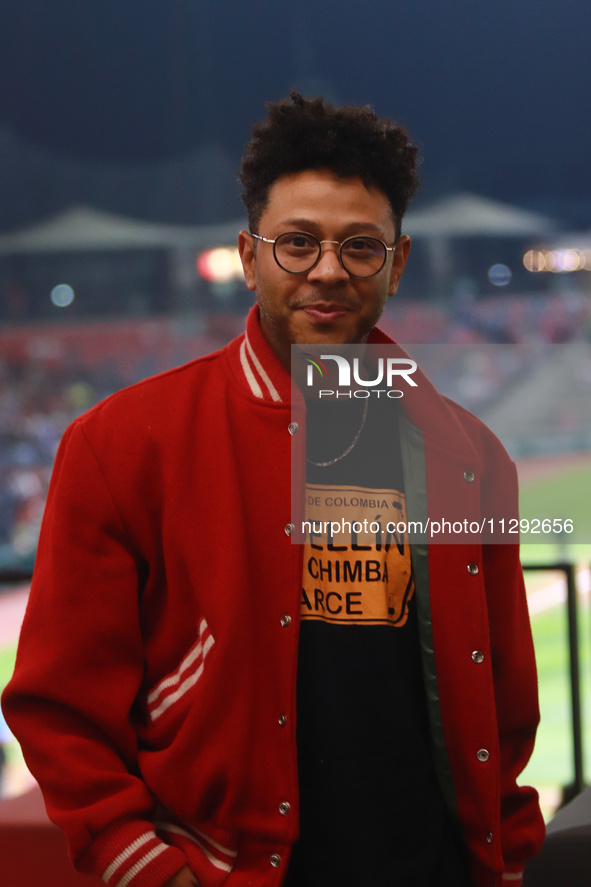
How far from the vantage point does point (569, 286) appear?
68.1ft

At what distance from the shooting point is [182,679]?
110 centimetres

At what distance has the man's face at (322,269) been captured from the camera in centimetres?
113

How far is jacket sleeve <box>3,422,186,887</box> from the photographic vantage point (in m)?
1.03

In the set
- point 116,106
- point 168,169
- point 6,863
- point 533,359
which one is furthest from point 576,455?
point 6,863

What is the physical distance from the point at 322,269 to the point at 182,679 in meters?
0.54

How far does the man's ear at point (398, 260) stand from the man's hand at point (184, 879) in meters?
0.78

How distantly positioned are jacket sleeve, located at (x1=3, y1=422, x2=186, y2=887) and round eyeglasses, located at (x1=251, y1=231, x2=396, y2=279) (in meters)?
0.34

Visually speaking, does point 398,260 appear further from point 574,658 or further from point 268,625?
point 574,658

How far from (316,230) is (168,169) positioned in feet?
70.8

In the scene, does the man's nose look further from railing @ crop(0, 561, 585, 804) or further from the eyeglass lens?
railing @ crop(0, 561, 585, 804)

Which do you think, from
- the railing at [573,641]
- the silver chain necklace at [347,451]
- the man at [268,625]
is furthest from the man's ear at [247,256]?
the railing at [573,641]

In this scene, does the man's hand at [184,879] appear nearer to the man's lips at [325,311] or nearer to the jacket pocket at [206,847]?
the jacket pocket at [206,847]

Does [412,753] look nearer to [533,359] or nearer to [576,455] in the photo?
[576,455]

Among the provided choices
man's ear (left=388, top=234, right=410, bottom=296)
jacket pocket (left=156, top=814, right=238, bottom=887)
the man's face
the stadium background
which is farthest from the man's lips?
the stadium background
